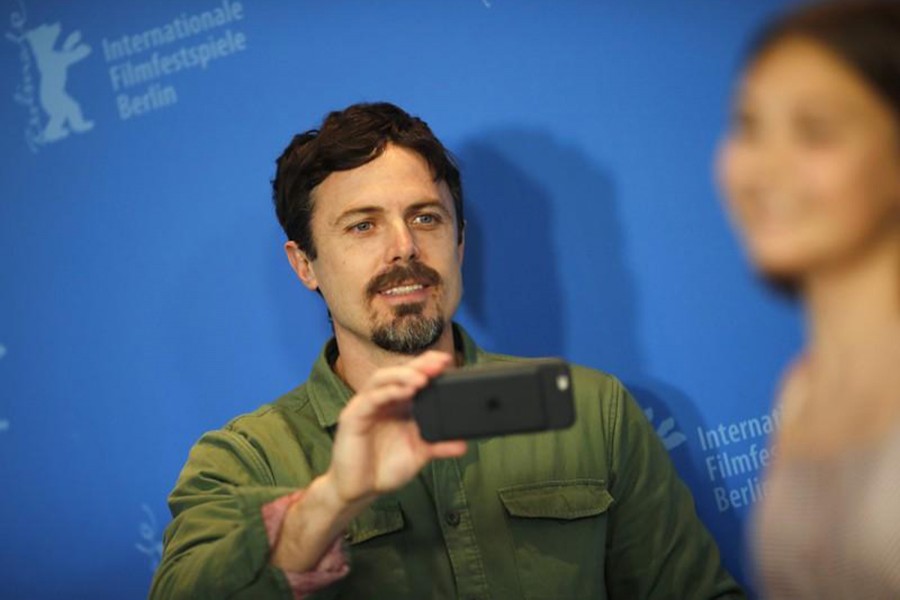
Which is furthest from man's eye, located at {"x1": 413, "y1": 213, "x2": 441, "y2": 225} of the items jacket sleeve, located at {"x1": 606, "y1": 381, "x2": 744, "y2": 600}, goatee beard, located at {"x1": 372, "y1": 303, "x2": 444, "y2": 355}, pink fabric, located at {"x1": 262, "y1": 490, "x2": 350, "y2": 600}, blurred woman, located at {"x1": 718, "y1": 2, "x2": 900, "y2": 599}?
blurred woman, located at {"x1": 718, "y1": 2, "x2": 900, "y2": 599}

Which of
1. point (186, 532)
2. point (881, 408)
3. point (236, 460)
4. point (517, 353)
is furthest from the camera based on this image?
point (517, 353)

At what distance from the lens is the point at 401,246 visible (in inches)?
61.8

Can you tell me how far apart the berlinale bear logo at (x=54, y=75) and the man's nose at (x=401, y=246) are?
0.59 metres

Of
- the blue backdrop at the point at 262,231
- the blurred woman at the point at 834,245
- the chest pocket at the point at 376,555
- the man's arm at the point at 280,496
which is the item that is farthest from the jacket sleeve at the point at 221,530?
the blurred woman at the point at 834,245

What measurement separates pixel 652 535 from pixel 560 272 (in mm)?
401

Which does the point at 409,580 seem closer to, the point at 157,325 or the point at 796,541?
A: the point at 157,325

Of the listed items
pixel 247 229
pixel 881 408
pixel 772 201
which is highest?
pixel 247 229

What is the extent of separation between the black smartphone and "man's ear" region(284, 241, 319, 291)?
2.71 feet

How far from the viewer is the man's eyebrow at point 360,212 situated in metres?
1.60

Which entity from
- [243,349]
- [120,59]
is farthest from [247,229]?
[120,59]

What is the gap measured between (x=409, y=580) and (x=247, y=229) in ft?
2.02

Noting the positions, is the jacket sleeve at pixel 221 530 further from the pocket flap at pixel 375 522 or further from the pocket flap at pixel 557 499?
the pocket flap at pixel 557 499

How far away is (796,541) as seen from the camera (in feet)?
2.01

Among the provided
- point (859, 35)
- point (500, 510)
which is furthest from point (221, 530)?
point (859, 35)
